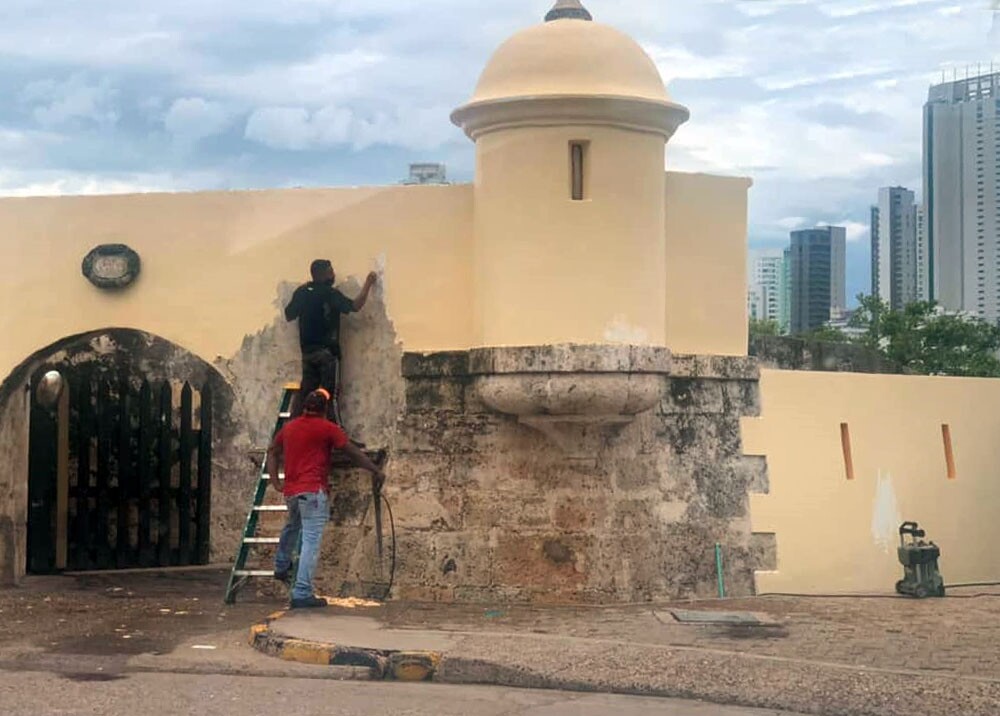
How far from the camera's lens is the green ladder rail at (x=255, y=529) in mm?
10500

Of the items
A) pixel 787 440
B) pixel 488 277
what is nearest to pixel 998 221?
pixel 787 440

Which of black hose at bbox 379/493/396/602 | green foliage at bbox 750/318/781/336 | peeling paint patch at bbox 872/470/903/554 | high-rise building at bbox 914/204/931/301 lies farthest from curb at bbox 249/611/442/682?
green foliage at bbox 750/318/781/336

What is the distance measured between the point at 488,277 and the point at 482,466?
56.9 inches

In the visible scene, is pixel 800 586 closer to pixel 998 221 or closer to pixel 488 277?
pixel 488 277

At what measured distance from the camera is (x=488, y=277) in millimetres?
10672

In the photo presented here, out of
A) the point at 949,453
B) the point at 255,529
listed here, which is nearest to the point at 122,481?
the point at 255,529

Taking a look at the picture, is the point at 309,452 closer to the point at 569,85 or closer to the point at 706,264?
the point at 569,85

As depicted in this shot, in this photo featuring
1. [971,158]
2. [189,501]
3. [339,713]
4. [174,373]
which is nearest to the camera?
[339,713]

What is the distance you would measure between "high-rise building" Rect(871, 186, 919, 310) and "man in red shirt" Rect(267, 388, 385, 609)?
32577 millimetres

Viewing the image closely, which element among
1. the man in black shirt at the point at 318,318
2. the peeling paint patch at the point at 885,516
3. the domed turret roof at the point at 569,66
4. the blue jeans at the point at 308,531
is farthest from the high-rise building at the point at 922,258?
the blue jeans at the point at 308,531

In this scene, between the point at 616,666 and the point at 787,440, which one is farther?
the point at 787,440

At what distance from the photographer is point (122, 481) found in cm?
1337

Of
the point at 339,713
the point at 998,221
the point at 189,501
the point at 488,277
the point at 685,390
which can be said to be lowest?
the point at 339,713

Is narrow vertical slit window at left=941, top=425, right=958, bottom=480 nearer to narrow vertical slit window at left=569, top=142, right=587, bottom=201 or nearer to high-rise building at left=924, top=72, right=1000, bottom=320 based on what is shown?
narrow vertical slit window at left=569, top=142, right=587, bottom=201
